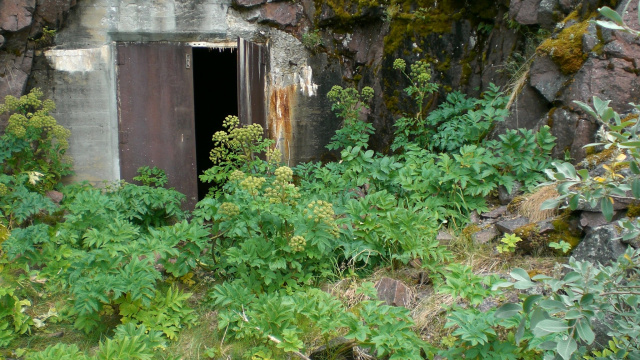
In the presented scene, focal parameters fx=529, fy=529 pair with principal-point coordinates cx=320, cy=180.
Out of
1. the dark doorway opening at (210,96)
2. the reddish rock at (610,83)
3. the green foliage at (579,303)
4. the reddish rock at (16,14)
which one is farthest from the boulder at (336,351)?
the dark doorway opening at (210,96)

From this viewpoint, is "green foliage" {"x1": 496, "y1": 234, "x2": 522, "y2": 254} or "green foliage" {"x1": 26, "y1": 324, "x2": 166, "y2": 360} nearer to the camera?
"green foliage" {"x1": 26, "y1": 324, "x2": 166, "y2": 360}

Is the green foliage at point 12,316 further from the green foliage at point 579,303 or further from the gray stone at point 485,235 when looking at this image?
the gray stone at point 485,235

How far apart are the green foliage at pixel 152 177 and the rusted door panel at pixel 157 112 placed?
15cm

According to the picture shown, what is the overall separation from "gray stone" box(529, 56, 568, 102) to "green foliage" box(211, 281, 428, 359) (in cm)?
281

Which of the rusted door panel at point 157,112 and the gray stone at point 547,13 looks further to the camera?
the rusted door panel at point 157,112

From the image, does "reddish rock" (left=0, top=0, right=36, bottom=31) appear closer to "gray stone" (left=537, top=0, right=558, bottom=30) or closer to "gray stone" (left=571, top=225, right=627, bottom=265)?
"gray stone" (left=537, top=0, right=558, bottom=30)

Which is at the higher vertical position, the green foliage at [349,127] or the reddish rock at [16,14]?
the reddish rock at [16,14]

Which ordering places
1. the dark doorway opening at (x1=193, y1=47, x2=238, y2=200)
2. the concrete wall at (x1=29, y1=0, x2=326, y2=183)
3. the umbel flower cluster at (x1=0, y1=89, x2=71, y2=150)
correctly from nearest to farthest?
1. the umbel flower cluster at (x1=0, y1=89, x2=71, y2=150)
2. the concrete wall at (x1=29, y1=0, x2=326, y2=183)
3. the dark doorway opening at (x1=193, y1=47, x2=238, y2=200)

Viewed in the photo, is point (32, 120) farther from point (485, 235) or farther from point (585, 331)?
point (585, 331)

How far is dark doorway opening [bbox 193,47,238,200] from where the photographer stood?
11.2 m

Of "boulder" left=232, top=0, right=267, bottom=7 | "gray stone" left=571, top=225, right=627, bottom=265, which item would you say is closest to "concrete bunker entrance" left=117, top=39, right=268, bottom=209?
"boulder" left=232, top=0, right=267, bottom=7

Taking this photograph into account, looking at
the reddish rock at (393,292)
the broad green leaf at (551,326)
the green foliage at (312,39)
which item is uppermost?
the green foliage at (312,39)

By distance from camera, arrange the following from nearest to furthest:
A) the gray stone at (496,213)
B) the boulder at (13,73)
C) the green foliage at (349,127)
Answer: the gray stone at (496,213) → the green foliage at (349,127) → the boulder at (13,73)

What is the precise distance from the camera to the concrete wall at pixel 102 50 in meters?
6.76
